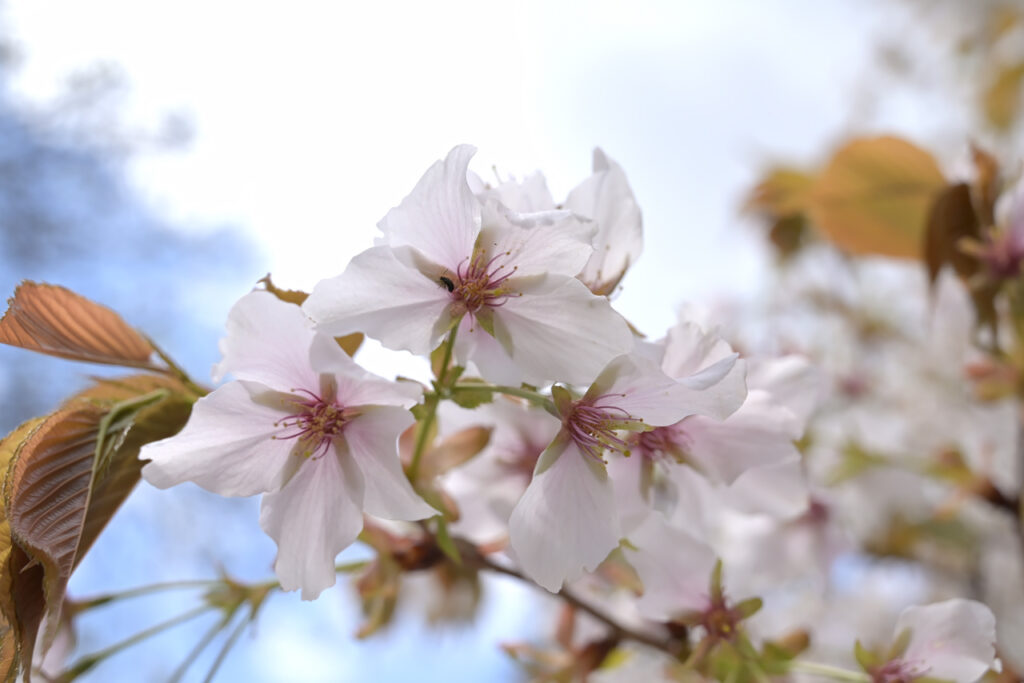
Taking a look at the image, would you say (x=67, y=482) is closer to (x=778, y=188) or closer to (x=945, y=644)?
(x=945, y=644)

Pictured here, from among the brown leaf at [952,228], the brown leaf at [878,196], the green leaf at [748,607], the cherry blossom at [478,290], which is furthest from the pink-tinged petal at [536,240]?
the brown leaf at [878,196]

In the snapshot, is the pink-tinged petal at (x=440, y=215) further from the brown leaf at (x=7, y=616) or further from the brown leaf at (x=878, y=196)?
the brown leaf at (x=878, y=196)

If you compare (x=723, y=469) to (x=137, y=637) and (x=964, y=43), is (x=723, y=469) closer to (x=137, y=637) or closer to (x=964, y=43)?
(x=137, y=637)

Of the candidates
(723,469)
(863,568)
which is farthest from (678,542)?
(863,568)

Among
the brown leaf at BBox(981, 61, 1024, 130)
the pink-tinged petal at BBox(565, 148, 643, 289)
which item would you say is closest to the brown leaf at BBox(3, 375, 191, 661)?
the pink-tinged petal at BBox(565, 148, 643, 289)

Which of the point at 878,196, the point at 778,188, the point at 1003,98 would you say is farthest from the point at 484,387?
the point at 1003,98

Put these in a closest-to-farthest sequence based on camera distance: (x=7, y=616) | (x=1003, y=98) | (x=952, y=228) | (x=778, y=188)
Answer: (x=7, y=616) → (x=952, y=228) → (x=778, y=188) → (x=1003, y=98)

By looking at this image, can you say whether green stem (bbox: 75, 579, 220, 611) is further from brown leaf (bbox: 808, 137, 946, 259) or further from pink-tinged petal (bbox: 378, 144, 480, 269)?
brown leaf (bbox: 808, 137, 946, 259)
